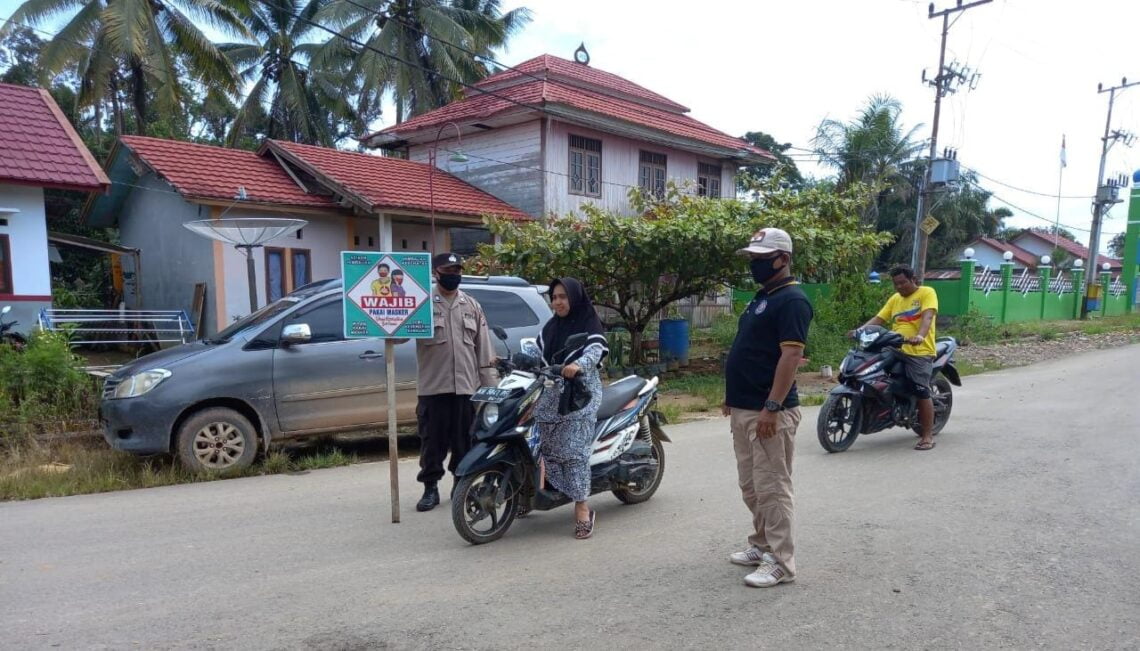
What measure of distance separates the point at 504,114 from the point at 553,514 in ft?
45.2

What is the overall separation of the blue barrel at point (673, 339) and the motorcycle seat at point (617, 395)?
362 inches

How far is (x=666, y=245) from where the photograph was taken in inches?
465

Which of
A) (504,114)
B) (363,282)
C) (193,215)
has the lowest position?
(363,282)

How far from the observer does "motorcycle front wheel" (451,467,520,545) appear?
4.45m

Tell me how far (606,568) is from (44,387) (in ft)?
23.7

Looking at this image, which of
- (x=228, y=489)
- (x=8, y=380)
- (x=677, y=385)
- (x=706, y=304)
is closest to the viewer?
(x=228, y=489)

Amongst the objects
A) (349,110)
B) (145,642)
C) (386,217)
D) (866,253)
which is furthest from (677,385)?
(349,110)

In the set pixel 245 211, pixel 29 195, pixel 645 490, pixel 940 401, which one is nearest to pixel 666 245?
pixel 940 401

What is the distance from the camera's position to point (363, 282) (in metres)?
5.10

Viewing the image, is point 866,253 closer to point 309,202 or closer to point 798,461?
point 798,461

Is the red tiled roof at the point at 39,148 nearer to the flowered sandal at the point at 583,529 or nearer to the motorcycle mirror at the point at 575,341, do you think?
the motorcycle mirror at the point at 575,341

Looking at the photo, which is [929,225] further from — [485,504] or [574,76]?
[485,504]

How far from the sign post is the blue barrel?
9843mm

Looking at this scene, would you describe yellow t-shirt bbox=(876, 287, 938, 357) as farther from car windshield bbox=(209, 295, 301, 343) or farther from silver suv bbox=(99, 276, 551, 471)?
car windshield bbox=(209, 295, 301, 343)
